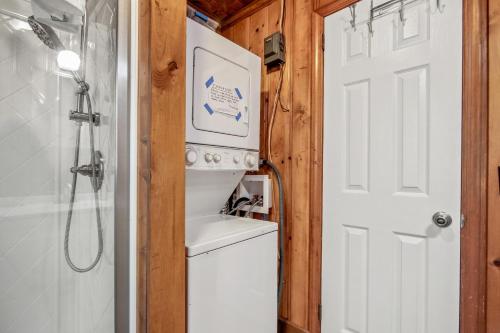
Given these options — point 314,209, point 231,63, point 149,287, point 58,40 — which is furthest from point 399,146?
point 58,40

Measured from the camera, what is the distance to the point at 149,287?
31.0 inches

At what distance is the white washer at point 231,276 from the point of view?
38.6 inches

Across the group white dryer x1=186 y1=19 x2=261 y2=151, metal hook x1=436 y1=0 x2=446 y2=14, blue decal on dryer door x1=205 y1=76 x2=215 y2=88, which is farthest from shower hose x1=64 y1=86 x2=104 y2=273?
metal hook x1=436 y1=0 x2=446 y2=14

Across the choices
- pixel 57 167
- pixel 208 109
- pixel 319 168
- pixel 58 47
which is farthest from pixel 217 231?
pixel 58 47

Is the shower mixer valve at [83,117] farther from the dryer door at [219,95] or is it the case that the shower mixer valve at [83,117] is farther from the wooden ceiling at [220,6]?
the wooden ceiling at [220,6]

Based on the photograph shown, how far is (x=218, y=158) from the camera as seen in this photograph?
4.27 feet

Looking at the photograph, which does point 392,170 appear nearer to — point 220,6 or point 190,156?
point 190,156

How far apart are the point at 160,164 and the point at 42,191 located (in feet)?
2.62

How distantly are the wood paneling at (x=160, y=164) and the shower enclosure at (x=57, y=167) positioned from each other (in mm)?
169

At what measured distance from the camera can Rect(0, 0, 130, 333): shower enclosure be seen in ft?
3.07

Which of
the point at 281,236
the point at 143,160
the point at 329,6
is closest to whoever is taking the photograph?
the point at 143,160

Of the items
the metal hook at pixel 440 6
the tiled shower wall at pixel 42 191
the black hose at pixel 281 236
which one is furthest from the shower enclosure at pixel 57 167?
the metal hook at pixel 440 6

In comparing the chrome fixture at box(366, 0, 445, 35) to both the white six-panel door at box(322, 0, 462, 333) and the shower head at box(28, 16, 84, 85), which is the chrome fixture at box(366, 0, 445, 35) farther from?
the shower head at box(28, 16, 84, 85)

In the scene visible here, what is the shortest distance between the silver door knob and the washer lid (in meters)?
0.81
